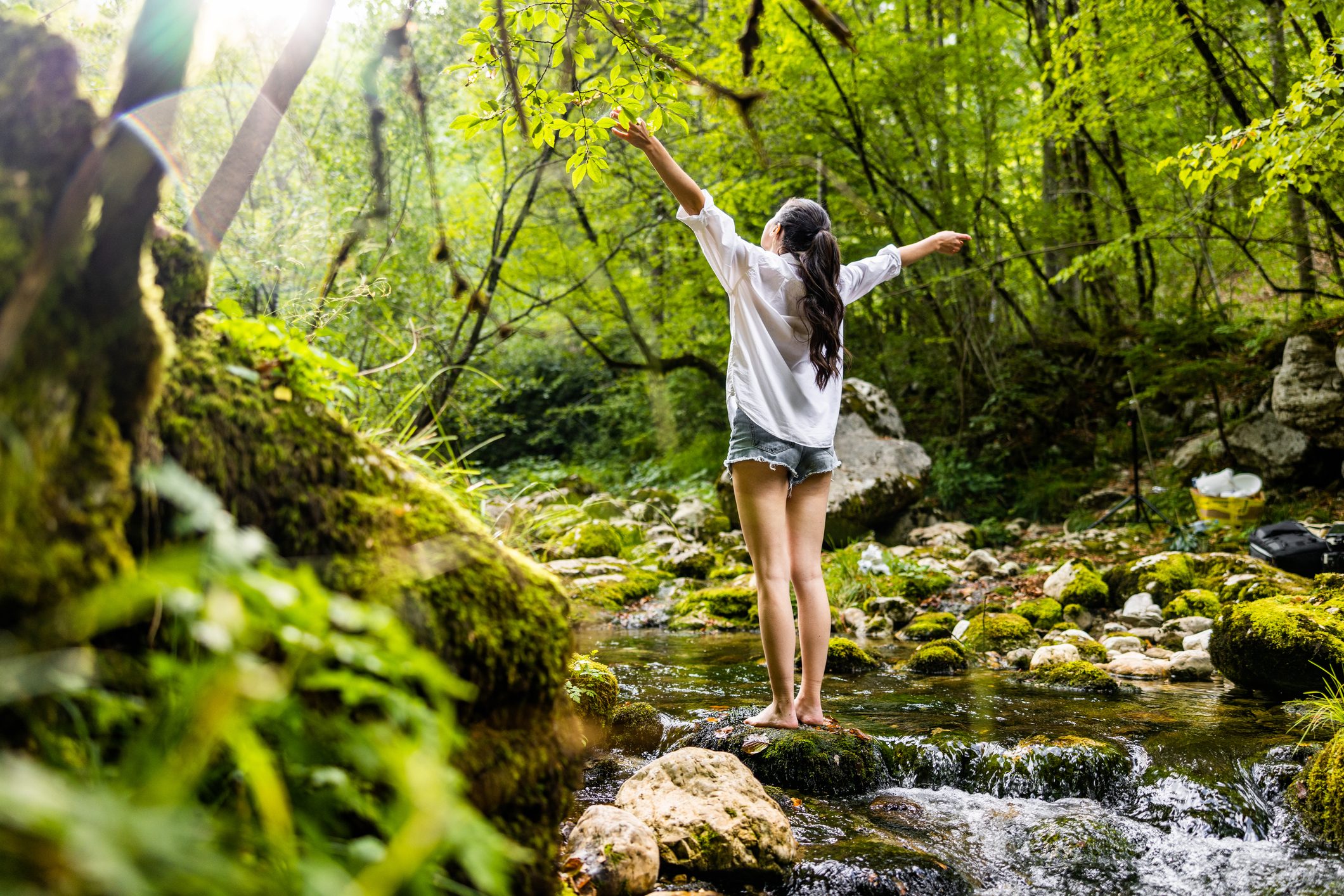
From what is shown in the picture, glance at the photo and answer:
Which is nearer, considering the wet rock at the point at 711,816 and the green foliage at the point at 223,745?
the green foliage at the point at 223,745

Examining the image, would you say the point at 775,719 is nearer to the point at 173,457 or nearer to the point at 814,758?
the point at 814,758

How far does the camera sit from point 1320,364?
7.56m

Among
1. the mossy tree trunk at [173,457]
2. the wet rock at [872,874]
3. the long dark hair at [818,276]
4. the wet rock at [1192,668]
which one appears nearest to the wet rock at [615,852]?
the wet rock at [872,874]

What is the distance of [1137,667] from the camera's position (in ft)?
15.5

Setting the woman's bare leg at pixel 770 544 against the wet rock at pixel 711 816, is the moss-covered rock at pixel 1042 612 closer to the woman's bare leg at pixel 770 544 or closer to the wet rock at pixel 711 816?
the woman's bare leg at pixel 770 544

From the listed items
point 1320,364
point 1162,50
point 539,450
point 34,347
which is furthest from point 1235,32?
point 539,450

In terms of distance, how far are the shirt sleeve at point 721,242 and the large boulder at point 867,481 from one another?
5.76 m

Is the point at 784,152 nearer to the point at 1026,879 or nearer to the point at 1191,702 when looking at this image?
the point at 1191,702

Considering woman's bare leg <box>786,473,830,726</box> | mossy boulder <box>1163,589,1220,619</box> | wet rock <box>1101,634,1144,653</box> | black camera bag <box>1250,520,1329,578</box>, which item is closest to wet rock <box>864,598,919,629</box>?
wet rock <box>1101,634,1144,653</box>

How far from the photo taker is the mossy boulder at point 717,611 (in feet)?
22.4

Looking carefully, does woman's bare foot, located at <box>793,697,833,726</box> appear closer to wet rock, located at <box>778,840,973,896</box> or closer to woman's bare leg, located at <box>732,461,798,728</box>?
woman's bare leg, located at <box>732,461,798,728</box>

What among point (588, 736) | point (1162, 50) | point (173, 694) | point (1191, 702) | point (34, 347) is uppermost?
point (1162, 50)

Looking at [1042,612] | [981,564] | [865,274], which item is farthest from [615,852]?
[981,564]

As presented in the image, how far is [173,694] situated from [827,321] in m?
2.59
